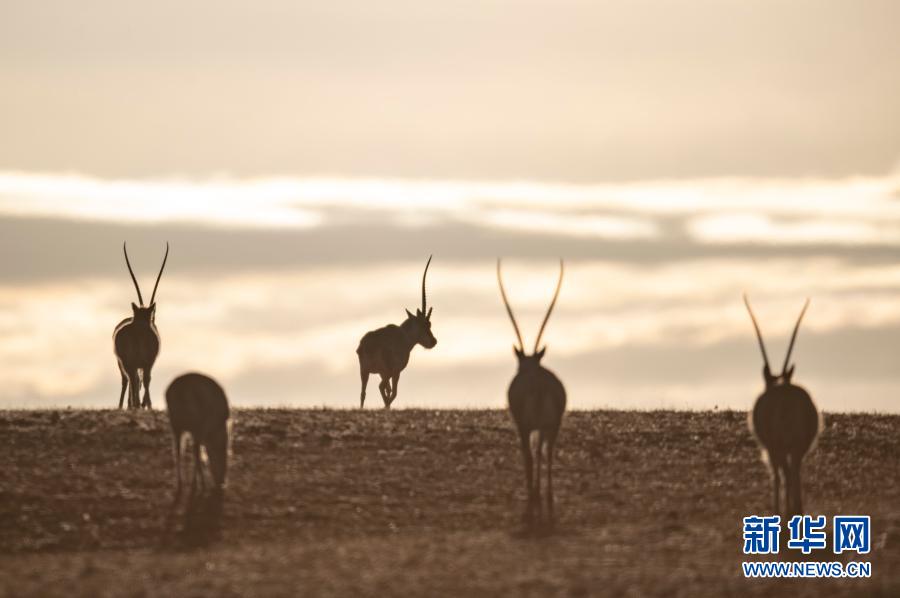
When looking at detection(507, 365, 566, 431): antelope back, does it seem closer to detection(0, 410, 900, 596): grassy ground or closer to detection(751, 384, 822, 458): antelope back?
detection(0, 410, 900, 596): grassy ground

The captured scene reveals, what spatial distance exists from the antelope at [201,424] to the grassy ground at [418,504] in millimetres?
461

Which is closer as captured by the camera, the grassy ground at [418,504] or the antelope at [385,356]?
the grassy ground at [418,504]

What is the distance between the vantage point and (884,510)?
2672 centimetres

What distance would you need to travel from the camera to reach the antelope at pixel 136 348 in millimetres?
35500

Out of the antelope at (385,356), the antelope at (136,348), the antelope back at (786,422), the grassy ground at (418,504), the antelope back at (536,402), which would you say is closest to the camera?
the grassy ground at (418,504)

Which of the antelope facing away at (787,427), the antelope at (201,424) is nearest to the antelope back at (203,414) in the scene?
the antelope at (201,424)

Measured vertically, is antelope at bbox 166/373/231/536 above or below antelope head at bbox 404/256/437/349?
below

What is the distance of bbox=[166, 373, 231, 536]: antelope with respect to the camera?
26.3 m

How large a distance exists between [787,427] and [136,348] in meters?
16.6

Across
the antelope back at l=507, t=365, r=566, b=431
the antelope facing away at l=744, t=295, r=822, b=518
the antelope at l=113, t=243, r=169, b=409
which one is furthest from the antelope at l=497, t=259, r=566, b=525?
the antelope at l=113, t=243, r=169, b=409

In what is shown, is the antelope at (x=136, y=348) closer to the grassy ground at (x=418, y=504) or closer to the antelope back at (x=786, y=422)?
the grassy ground at (x=418, y=504)

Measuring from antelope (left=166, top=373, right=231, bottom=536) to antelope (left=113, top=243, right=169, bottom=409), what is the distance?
348 inches

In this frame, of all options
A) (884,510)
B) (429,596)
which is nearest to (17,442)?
(429,596)

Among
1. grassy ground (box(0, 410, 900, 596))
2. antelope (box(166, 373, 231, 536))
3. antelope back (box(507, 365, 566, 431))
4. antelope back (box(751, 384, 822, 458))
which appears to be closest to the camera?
grassy ground (box(0, 410, 900, 596))
